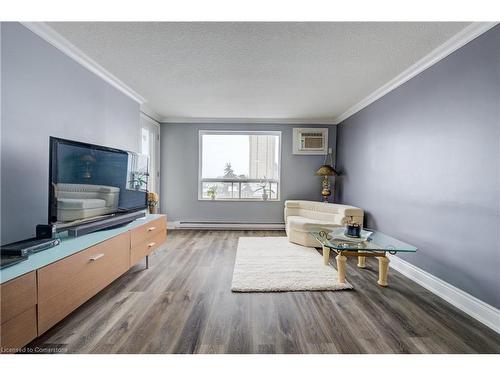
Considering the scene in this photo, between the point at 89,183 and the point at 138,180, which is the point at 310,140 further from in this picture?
the point at 89,183

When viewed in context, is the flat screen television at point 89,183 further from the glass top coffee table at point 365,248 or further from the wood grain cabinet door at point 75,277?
the glass top coffee table at point 365,248

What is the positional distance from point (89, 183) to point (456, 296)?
3378 millimetres

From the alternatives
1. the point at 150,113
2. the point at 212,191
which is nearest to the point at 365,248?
the point at 212,191

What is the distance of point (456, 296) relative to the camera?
186 centimetres

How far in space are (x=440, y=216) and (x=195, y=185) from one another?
398 centimetres

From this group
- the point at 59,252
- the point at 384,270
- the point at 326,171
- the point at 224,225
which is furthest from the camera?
the point at 224,225

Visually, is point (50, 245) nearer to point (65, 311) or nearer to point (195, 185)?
point (65, 311)

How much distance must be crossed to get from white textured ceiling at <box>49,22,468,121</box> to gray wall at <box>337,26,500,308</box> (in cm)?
33

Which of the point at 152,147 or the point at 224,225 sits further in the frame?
the point at 224,225

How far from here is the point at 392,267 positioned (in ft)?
8.84

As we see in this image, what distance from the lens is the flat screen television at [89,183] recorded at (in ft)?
5.35

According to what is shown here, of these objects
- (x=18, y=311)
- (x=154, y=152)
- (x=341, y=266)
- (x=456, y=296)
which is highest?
(x=154, y=152)

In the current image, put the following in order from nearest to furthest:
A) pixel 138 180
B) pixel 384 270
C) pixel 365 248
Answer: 1. pixel 365 248
2. pixel 384 270
3. pixel 138 180

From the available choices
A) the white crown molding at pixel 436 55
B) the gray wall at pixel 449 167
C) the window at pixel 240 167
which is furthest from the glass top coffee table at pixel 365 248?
the window at pixel 240 167
